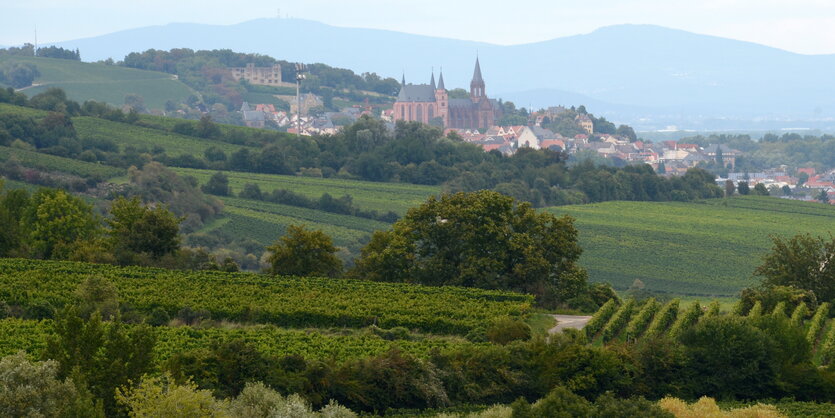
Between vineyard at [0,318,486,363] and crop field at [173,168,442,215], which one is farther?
crop field at [173,168,442,215]

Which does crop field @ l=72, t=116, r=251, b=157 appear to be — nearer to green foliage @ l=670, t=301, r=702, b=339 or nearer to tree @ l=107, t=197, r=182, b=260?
tree @ l=107, t=197, r=182, b=260

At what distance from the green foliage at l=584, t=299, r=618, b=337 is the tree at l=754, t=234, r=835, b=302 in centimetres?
892

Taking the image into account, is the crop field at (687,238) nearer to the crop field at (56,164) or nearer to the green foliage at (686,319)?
the green foliage at (686,319)

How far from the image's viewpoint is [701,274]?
79.8m

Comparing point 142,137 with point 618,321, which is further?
point 142,137

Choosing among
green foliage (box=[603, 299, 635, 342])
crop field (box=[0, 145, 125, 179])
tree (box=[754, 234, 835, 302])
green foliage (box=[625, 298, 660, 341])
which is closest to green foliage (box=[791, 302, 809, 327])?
tree (box=[754, 234, 835, 302])

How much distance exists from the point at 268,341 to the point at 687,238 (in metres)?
57.6

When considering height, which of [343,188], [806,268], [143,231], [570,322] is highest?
[143,231]

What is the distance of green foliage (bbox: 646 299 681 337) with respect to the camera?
143ft

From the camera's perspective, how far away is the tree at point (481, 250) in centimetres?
5212

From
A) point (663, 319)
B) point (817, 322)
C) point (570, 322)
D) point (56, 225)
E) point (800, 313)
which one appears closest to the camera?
point (663, 319)

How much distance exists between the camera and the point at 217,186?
99000mm

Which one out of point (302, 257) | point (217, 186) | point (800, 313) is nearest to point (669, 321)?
point (800, 313)

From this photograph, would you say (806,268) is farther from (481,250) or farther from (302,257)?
(302,257)
